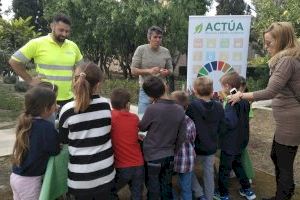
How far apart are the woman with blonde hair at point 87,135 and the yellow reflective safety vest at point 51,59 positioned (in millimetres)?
1175

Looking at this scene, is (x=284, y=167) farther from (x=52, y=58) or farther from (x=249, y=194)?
(x=52, y=58)

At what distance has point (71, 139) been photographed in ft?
10.4

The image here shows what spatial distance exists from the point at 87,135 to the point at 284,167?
1.97 m

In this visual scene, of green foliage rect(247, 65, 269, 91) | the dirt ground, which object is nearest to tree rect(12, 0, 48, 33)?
green foliage rect(247, 65, 269, 91)

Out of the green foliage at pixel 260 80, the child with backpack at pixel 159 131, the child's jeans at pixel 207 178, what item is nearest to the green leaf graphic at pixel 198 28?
the child's jeans at pixel 207 178

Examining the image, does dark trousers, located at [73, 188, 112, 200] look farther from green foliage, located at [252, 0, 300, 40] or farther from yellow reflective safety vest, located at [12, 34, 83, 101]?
green foliage, located at [252, 0, 300, 40]

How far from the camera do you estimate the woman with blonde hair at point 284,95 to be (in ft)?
11.8

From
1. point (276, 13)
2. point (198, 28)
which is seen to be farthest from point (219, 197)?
point (276, 13)

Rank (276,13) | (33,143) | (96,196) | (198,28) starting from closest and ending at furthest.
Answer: (33,143) → (96,196) → (198,28) → (276,13)

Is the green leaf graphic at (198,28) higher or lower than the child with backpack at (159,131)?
higher

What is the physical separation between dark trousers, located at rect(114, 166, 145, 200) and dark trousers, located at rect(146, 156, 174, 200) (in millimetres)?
89

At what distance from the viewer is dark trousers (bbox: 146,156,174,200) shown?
3684mm

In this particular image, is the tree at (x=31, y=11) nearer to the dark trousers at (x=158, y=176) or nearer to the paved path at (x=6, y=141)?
the paved path at (x=6, y=141)

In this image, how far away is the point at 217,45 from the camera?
6.50 metres
